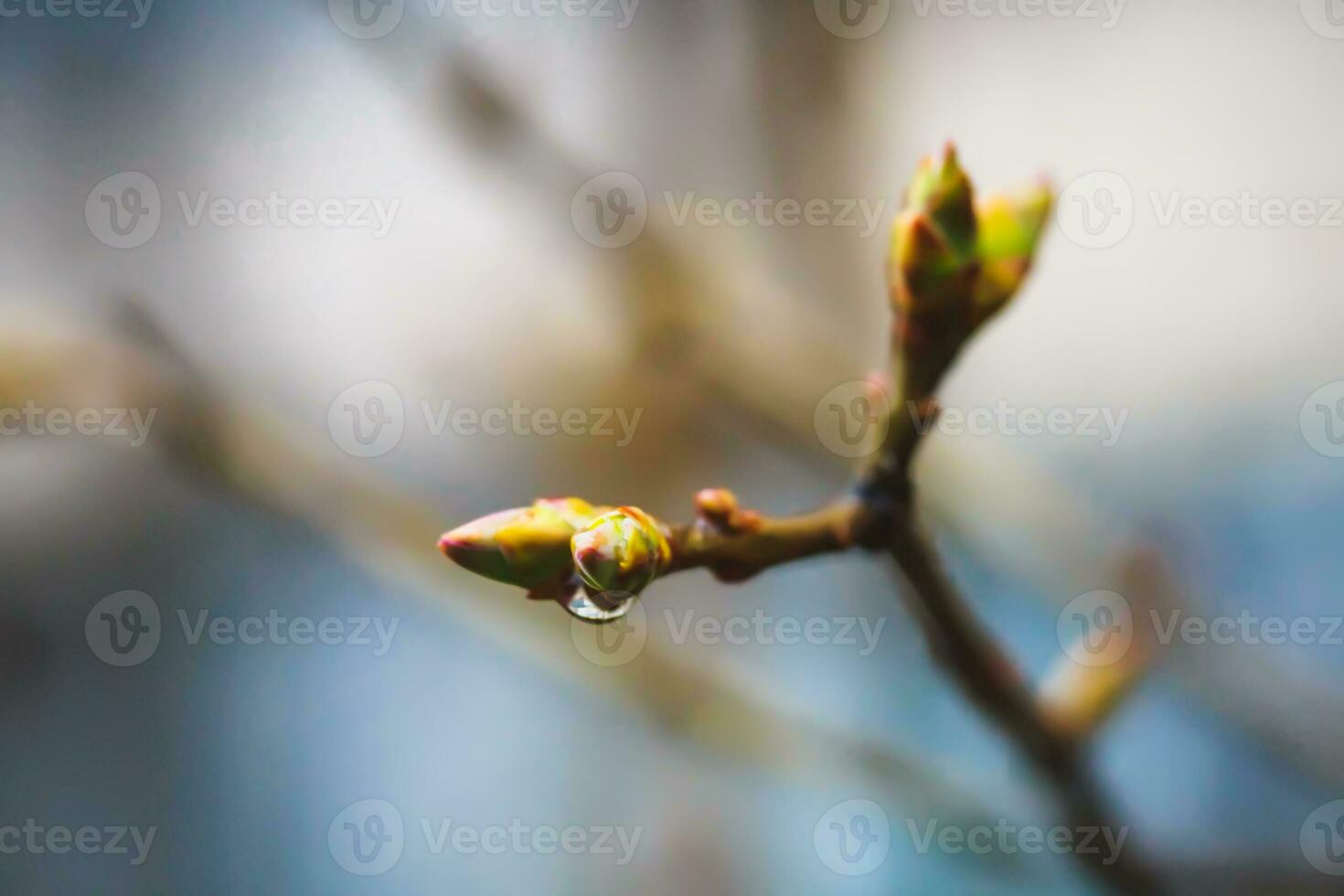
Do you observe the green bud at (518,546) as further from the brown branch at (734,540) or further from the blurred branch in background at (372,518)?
the blurred branch in background at (372,518)

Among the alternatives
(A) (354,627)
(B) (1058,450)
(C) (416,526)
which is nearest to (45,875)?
(A) (354,627)

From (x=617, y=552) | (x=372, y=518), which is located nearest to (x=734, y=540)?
(x=617, y=552)

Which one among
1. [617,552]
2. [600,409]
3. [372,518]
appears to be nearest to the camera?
[617,552]

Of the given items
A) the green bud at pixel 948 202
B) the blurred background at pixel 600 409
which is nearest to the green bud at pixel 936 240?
the green bud at pixel 948 202

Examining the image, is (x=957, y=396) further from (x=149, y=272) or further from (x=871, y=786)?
(x=149, y=272)

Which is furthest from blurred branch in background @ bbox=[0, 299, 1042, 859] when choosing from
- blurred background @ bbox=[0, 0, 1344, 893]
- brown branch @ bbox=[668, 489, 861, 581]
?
brown branch @ bbox=[668, 489, 861, 581]

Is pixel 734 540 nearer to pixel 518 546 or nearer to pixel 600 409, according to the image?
pixel 518 546

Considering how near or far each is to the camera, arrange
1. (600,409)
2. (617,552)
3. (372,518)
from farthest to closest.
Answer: (600,409) → (372,518) → (617,552)
